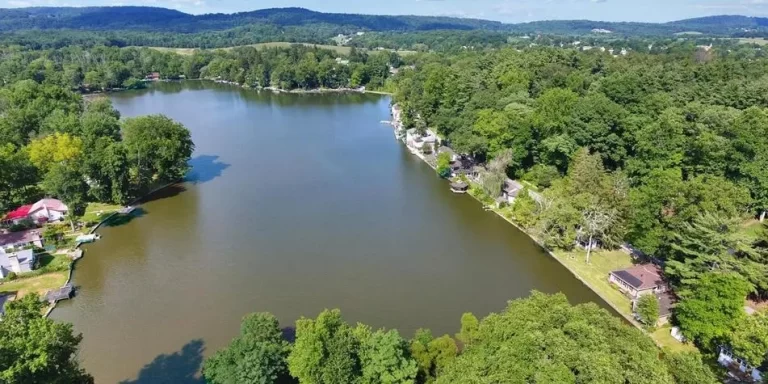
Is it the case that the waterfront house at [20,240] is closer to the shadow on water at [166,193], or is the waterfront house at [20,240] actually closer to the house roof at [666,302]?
the shadow on water at [166,193]

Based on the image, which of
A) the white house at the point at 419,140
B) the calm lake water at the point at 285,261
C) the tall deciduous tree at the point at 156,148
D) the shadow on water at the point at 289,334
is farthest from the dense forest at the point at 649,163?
the tall deciduous tree at the point at 156,148

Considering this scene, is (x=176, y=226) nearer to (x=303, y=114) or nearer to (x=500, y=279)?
(x=500, y=279)

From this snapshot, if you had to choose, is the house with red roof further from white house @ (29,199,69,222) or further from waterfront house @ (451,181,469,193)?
waterfront house @ (451,181,469,193)

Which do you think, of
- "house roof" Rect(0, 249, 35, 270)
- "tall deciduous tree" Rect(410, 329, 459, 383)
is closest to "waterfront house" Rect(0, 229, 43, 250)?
"house roof" Rect(0, 249, 35, 270)

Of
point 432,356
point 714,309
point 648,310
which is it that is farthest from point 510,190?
point 432,356

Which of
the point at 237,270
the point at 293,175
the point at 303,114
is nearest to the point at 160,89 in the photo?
the point at 303,114
